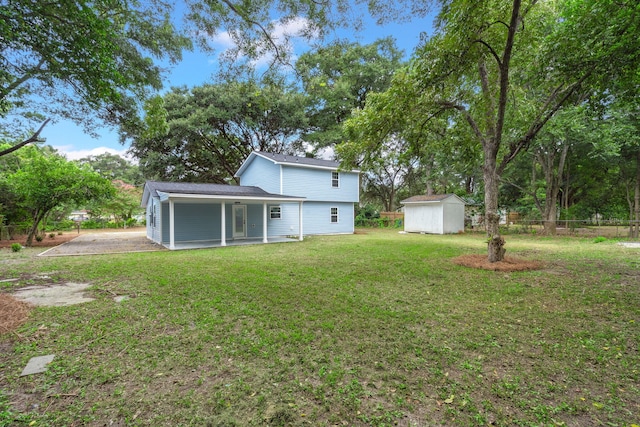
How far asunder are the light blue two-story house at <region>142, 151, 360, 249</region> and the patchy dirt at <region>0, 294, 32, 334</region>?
6.68 m

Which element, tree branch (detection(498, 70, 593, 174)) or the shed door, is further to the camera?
the shed door

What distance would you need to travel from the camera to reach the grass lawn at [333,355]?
217 centimetres

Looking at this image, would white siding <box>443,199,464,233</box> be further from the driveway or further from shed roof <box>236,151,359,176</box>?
the driveway

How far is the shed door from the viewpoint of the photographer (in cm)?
1462

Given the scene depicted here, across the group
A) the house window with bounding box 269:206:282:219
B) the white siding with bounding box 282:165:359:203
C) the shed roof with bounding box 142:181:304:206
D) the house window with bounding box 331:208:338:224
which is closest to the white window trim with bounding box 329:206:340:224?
the house window with bounding box 331:208:338:224

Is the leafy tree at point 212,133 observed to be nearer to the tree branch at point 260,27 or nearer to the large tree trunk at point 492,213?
the tree branch at point 260,27

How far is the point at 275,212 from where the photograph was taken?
52.9 feet

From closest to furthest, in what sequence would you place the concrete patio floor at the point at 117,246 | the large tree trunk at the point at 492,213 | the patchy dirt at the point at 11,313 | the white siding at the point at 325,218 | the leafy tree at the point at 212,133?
1. the patchy dirt at the point at 11,313
2. the large tree trunk at the point at 492,213
3. the concrete patio floor at the point at 117,246
4. the white siding at the point at 325,218
5. the leafy tree at the point at 212,133

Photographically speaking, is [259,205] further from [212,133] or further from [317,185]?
[212,133]

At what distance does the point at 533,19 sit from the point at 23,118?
1100 cm

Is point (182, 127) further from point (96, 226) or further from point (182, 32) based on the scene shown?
point (182, 32)

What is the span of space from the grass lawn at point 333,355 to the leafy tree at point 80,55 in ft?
11.0

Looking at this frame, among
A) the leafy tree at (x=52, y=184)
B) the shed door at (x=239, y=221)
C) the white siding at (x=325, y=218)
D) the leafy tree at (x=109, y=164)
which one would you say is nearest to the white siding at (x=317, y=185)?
the white siding at (x=325, y=218)

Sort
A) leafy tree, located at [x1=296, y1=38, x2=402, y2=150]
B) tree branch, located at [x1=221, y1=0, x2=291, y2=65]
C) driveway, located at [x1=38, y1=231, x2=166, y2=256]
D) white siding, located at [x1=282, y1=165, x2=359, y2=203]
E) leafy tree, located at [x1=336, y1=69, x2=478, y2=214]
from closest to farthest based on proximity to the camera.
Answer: tree branch, located at [x1=221, y1=0, x2=291, y2=65], leafy tree, located at [x1=336, y1=69, x2=478, y2=214], driveway, located at [x1=38, y1=231, x2=166, y2=256], white siding, located at [x1=282, y1=165, x2=359, y2=203], leafy tree, located at [x1=296, y1=38, x2=402, y2=150]
